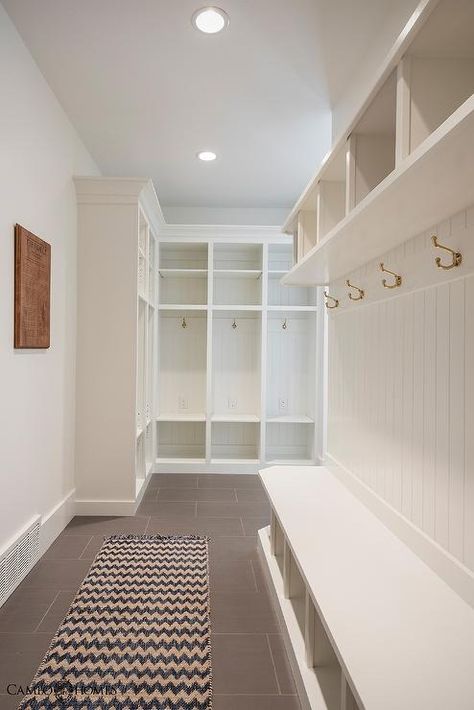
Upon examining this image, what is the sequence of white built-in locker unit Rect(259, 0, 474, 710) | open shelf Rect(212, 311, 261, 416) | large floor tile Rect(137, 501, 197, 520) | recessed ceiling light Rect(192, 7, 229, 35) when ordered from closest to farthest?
1. white built-in locker unit Rect(259, 0, 474, 710)
2. recessed ceiling light Rect(192, 7, 229, 35)
3. large floor tile Rect(137, 501, 197, 520)
4. open shelf Rect(212, 311, 261, 416)

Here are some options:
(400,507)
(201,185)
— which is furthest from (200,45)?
(400,507)

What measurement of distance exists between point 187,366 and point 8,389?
2794mm

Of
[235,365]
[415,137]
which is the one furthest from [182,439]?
[415,137]

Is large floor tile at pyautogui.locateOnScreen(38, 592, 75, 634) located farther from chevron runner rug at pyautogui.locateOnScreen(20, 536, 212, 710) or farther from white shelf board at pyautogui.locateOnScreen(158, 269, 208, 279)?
white shelf board at pyautogui.locateOnScreen(158, 269, 208, 279)

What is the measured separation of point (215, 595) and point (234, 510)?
1265mm

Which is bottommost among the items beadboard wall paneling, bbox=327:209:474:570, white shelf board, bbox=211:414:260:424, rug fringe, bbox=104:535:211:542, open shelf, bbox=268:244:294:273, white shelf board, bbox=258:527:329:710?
rug fringe, bbox=104:535:211:542

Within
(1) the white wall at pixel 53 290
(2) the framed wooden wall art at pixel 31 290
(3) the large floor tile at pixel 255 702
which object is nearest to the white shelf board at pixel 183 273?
(1) the white wall at pixel 53 290

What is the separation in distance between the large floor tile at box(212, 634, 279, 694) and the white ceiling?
281 centimetres

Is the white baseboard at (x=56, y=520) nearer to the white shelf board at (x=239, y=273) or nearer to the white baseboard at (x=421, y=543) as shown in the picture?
the white baseboard at (x=421, y=543)

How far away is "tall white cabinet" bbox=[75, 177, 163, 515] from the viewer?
353 cm

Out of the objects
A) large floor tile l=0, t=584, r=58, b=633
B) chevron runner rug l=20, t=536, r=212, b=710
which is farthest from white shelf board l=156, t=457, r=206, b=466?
large floor tile l=0, t=584, r=58, b=633

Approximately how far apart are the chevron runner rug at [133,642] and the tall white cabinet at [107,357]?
0.79 meters

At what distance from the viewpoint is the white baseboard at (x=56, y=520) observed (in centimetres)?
288

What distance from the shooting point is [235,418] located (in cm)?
477
